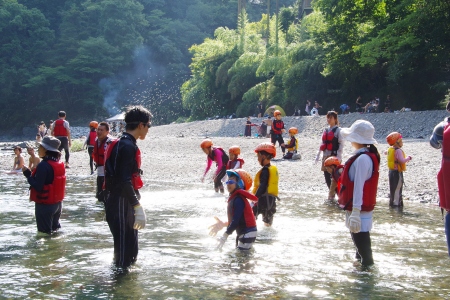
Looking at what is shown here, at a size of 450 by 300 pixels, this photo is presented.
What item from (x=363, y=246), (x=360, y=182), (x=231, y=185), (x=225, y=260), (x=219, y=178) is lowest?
(x=225, y=260)

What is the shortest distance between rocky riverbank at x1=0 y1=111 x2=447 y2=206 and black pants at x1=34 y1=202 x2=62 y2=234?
6.74 meters

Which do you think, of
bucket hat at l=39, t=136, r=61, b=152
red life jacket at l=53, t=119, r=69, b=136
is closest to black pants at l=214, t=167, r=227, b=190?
bucket hat at l=39, t=136, r=61, b=152

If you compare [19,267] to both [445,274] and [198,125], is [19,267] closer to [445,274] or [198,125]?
[445,274]

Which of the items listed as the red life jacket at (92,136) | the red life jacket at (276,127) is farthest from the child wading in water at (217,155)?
the red life jacket at (276,127)

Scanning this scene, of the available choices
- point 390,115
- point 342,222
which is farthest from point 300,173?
point 390,115

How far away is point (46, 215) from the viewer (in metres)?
8.08

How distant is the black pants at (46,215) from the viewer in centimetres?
802

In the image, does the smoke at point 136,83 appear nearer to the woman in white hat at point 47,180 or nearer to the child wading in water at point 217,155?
the child wading in water at point 217,155

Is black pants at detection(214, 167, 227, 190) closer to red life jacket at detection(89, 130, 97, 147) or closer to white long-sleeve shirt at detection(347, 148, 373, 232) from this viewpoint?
red life jacket at detection(89, 130, 97, 147)

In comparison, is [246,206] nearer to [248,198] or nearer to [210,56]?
[248,198]

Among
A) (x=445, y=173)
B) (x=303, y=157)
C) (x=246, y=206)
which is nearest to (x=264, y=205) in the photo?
(x=246, y=206)

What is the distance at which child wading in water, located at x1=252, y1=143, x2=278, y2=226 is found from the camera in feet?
27.2

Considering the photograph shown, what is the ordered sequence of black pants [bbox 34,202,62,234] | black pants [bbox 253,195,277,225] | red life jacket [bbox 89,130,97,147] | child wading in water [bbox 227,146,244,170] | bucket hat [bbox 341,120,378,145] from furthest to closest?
red life jacket [bbox 89,130,97,147]
child wading in water [bbox 227,146,244,170]
black pants [bbox 253,195,277,225]
black pants [bbox 34,202,62,234]
bucket hat [bbox 341,120,378,145]

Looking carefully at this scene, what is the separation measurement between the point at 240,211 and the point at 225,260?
24.7 inches
